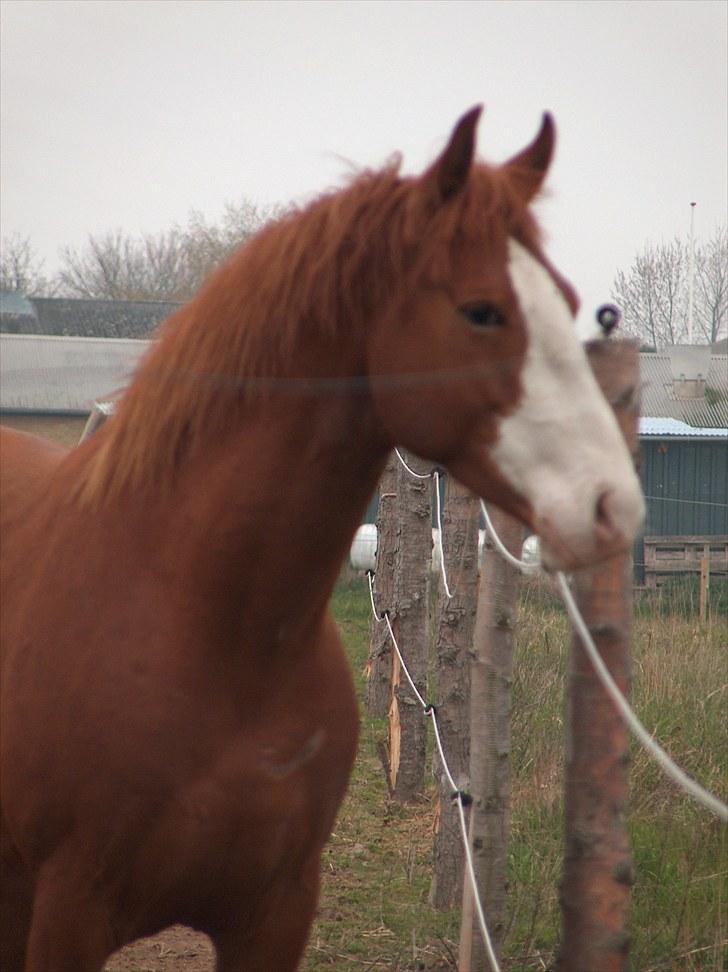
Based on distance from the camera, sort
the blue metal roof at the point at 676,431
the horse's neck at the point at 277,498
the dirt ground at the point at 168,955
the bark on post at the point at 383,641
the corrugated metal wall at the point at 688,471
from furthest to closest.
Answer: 1. the corrugated metal wall at the point at 688,471
2. the blue metal roof at the point at 676,431
3. the bark on post at the point at 383,641
4. the dirt ground at the point at 168,955
5. the horse's neck at the point at 277,498

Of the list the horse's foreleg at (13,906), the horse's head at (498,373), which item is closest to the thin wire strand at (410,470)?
the horse's foreleg at (13,906)

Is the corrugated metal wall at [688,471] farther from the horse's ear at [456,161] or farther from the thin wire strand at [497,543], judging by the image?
the horse's ear at [456,161]

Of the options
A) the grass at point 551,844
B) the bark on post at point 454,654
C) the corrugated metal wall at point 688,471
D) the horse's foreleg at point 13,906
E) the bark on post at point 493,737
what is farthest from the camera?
the corrugated metal wall at point 688,471

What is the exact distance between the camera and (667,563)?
13.3m

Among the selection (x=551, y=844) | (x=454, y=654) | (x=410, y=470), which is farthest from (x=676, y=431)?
(x=551, y=844)

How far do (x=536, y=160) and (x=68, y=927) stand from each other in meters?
1.78

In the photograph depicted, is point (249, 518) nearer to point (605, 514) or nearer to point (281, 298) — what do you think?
point (281, 298)

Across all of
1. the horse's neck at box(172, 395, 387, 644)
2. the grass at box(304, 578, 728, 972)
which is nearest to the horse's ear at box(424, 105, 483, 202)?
the horse's neck at box(172, 395, 387, 644)

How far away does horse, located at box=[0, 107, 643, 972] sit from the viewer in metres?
1.98

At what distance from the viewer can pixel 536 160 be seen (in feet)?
7.40

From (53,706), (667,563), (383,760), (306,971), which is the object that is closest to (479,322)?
(53,706)

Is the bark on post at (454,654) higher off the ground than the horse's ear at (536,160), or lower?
lower

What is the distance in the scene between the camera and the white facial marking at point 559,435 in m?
1.83

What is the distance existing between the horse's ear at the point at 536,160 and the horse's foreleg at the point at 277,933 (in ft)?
4.89
